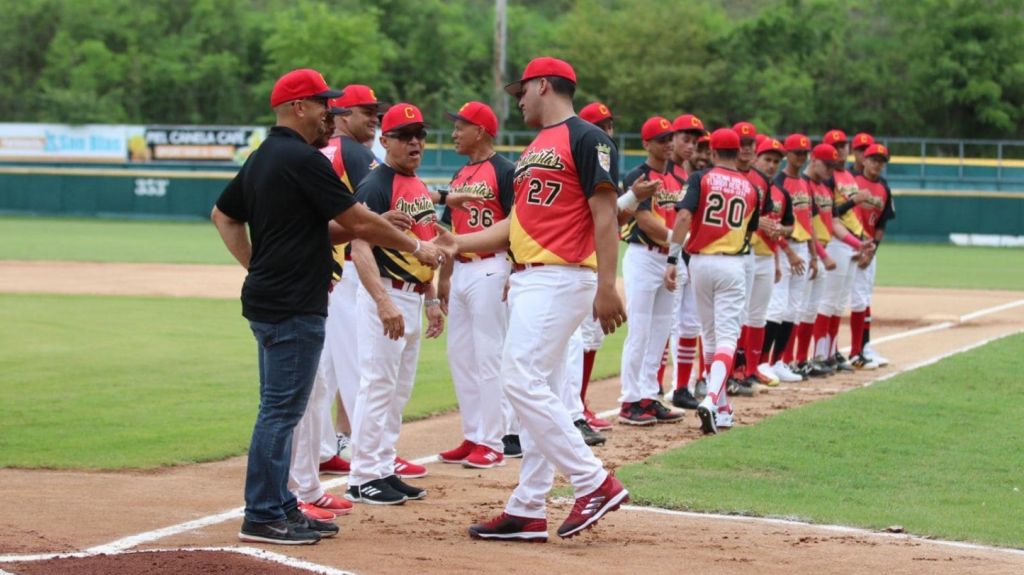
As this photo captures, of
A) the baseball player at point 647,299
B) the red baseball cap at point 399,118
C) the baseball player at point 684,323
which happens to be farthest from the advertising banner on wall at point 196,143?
the red baseball cap at point 399,118

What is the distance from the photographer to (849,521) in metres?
7.12

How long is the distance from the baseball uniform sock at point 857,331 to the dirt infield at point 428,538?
6.00 m

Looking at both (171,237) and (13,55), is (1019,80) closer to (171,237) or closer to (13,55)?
(171,237)

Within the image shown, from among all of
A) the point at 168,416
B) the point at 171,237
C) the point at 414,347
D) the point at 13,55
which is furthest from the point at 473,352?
the point at 13,55

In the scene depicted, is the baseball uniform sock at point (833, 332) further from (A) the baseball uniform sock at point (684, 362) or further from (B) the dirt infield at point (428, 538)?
(B) the dirt infield at point (428, 538)

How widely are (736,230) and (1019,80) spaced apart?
50.8 m

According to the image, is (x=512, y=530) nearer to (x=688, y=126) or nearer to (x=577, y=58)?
(x=688, y=126)

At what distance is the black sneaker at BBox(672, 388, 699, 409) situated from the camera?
11.9 m

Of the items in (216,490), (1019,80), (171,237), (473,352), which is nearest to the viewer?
(216,490)

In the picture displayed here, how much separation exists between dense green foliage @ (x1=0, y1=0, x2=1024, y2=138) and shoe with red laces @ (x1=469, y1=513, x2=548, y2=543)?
52764mm

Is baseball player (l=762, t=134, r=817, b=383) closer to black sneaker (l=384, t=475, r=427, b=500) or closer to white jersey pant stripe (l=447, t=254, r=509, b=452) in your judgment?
white jersey pant stripe (l=447, t=254, r=509, b=452)

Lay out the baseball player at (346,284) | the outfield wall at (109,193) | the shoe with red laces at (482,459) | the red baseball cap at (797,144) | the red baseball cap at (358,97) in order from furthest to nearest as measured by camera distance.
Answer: the outfield wall at (109,193) < the red baseball cap at (797,144) < the shoe with red laces at (482,459) < the red baseball cap at (358,97) < the baseball player at (346,284)

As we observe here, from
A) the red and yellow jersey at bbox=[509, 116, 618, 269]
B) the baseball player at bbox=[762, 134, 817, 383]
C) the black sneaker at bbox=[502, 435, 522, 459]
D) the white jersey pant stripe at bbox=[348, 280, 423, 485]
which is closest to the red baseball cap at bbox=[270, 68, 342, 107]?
the red and yellow jersey at bbox=[509, 116, 618, 269]

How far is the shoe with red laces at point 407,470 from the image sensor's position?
27.9 feet
